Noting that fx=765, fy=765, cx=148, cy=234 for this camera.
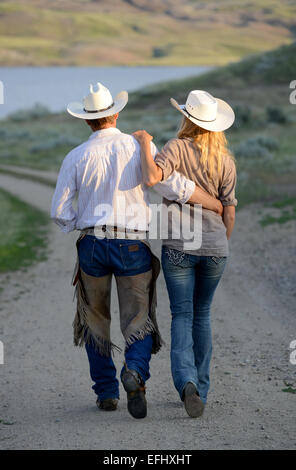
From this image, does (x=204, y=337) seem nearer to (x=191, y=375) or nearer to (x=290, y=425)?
(x=191, y=375)

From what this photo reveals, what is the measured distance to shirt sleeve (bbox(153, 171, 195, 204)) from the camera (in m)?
4.64

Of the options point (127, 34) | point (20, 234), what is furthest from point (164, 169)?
point (127, 34)

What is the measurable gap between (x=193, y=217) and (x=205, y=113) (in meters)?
0.65

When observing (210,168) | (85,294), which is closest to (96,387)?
(85,294)

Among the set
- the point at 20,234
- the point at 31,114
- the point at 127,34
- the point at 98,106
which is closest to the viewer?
the point at 98,106

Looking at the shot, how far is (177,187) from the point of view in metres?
4.64

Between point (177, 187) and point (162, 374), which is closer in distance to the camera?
point (177, 187)

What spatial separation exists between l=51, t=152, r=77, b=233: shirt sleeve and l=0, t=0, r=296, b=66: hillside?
150 metres

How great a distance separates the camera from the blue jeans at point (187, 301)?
15.6ft

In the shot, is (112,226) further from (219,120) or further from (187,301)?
(219,120)

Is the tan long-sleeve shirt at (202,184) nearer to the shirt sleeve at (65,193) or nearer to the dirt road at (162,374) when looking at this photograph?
the shirt sleeve at (65,193)

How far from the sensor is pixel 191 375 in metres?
4.77
